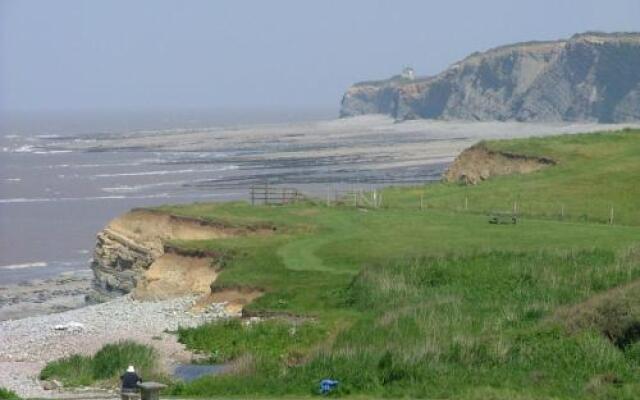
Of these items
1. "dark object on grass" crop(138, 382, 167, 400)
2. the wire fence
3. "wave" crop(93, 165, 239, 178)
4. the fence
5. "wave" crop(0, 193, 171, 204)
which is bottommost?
"wave" crop(93, 165, 239, 178)

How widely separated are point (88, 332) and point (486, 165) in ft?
112

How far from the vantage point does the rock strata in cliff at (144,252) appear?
47.4 m

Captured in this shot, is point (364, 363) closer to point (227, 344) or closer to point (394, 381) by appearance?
point (394, 381)

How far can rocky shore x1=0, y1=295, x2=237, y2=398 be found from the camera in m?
34.2

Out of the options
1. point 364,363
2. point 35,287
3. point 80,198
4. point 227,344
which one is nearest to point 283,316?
point 227,344

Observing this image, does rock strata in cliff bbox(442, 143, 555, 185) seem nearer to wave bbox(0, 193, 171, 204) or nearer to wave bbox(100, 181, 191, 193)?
wave bbox(0, 193, 171, 204)

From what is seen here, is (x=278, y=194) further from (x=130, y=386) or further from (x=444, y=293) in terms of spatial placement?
(x=130, y=386)

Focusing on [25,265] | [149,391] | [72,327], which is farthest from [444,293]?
→ [25,265]

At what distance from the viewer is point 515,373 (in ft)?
84.7

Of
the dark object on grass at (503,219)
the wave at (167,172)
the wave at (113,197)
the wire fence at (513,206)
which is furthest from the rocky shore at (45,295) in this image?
the wave at (167,172)

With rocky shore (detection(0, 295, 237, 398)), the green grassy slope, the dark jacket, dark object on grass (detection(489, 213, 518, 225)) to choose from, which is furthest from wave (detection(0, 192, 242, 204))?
the dark jacket

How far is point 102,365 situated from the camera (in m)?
32.6

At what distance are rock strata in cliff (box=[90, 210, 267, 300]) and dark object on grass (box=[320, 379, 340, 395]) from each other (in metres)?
22.0

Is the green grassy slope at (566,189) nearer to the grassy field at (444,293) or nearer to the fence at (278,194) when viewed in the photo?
the grassy field at (444,293)
